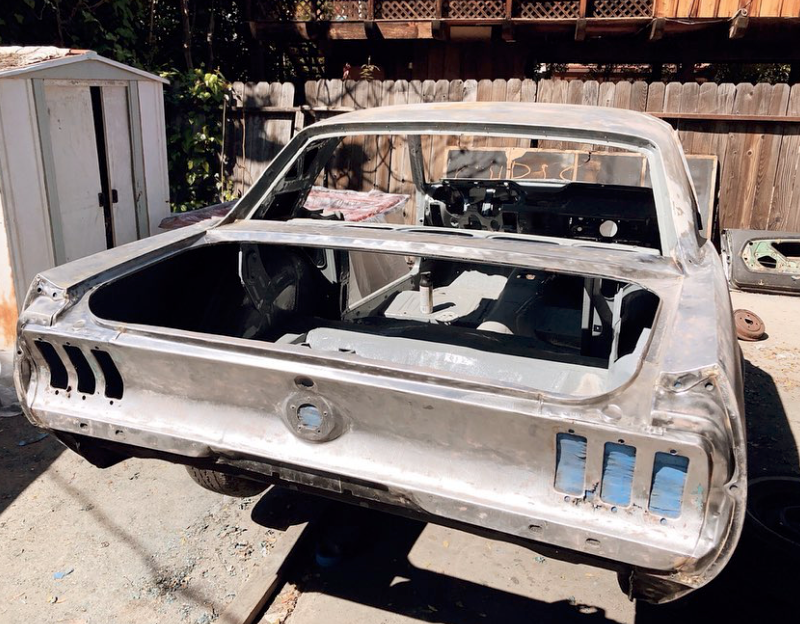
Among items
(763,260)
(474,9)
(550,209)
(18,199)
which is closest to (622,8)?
(474,9)

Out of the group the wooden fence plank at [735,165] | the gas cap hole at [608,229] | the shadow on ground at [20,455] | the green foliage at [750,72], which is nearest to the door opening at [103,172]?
the shadow on ground at [20,455]

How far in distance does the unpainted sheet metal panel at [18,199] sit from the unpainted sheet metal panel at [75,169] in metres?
0.23

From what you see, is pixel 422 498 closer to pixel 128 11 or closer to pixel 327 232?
pixel 327 232

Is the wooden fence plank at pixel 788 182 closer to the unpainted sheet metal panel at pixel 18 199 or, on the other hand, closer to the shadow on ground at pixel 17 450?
the unpainted sheet metal panel at pixel 18 199

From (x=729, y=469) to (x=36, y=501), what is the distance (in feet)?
10.3

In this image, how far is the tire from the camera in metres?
3.01

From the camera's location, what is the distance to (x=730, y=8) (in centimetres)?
954

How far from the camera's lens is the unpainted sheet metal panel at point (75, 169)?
5.25m

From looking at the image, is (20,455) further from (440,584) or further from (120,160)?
(120,160)

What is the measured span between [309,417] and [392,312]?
2.06 metres

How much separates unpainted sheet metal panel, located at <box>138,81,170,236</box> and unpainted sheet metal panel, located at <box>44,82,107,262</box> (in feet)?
2.14

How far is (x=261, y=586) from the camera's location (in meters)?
2.65

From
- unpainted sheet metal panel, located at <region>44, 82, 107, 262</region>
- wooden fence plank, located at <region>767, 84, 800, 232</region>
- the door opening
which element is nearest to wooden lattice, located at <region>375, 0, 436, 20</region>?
wooden fence plank, located at <region>767, 84, 800, 232</region>

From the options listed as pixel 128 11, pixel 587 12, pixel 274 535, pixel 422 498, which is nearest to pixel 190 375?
pixel 422 498
